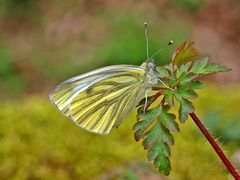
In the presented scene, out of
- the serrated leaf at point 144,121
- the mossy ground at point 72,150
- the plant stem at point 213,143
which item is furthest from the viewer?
the mossy ground at point 72,150

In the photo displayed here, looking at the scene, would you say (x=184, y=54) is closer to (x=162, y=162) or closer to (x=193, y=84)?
→ (x=193, y=84)

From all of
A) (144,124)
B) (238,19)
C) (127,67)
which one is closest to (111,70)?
(127,67)

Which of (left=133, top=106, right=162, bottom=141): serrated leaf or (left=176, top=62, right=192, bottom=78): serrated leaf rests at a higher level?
(left=176, top=62, right=192, bottom=78): serrated leaf

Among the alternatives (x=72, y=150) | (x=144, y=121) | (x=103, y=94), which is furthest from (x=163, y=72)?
(x=72, y=150)

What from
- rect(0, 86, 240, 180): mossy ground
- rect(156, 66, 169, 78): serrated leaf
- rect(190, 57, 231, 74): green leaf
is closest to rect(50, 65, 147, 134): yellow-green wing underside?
rect(156, 66, 169, 78): serrated leaf

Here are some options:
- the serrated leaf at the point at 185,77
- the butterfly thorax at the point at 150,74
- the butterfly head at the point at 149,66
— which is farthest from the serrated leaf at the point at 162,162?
the butterfly head at the point at 149,66

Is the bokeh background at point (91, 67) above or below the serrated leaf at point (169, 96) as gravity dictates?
below

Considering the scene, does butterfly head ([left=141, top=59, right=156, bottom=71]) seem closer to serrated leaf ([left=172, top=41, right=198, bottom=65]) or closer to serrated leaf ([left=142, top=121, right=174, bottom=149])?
serrated leaf ([left=172, top=41, right=198, bottom=65])

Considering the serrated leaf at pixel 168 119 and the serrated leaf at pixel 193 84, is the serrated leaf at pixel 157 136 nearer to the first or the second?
the serrated leaf at pixel 168 119
